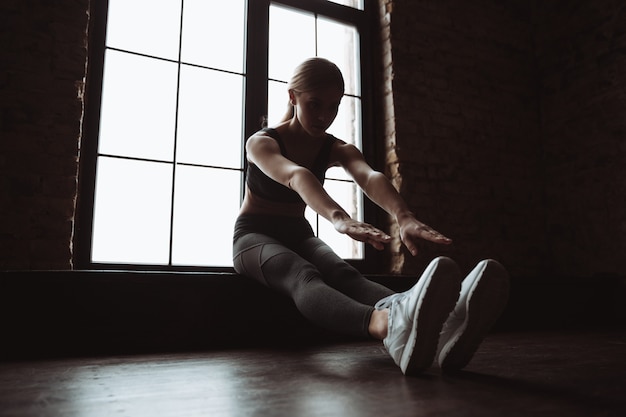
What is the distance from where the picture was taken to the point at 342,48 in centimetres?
362

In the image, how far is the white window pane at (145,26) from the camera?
2896 mm

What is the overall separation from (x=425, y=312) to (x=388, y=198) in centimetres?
47

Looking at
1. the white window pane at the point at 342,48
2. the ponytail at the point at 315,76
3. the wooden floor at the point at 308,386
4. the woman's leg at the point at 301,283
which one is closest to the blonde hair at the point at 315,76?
the ponytail at the point at 315,76

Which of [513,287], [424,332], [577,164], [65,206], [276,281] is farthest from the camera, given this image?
[577,164]

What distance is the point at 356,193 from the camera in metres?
3.50

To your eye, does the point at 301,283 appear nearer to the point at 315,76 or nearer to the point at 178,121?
the point at 315,76

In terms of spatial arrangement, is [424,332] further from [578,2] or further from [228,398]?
[578,2]

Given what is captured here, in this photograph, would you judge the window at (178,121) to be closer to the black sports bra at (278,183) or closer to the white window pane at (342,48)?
the white window pane at (342,48)

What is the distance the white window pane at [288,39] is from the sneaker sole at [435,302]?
8.19 feet

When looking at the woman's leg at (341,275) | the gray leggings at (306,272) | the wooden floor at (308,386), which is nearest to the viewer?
the wooden floor at (308,386)

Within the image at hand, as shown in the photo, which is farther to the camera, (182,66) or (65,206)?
(182,66)

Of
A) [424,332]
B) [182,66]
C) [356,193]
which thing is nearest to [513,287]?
[356,193]

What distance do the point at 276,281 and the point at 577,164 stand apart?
311 centimetres

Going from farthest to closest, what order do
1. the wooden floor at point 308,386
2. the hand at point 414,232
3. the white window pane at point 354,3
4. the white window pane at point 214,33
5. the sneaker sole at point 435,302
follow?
the white window pane at point 354,3 < the white window pane at point 214,33 < the hand at point 414,232 < the sneaker sole at point 435,302 < the wooden floor at point 308,386
